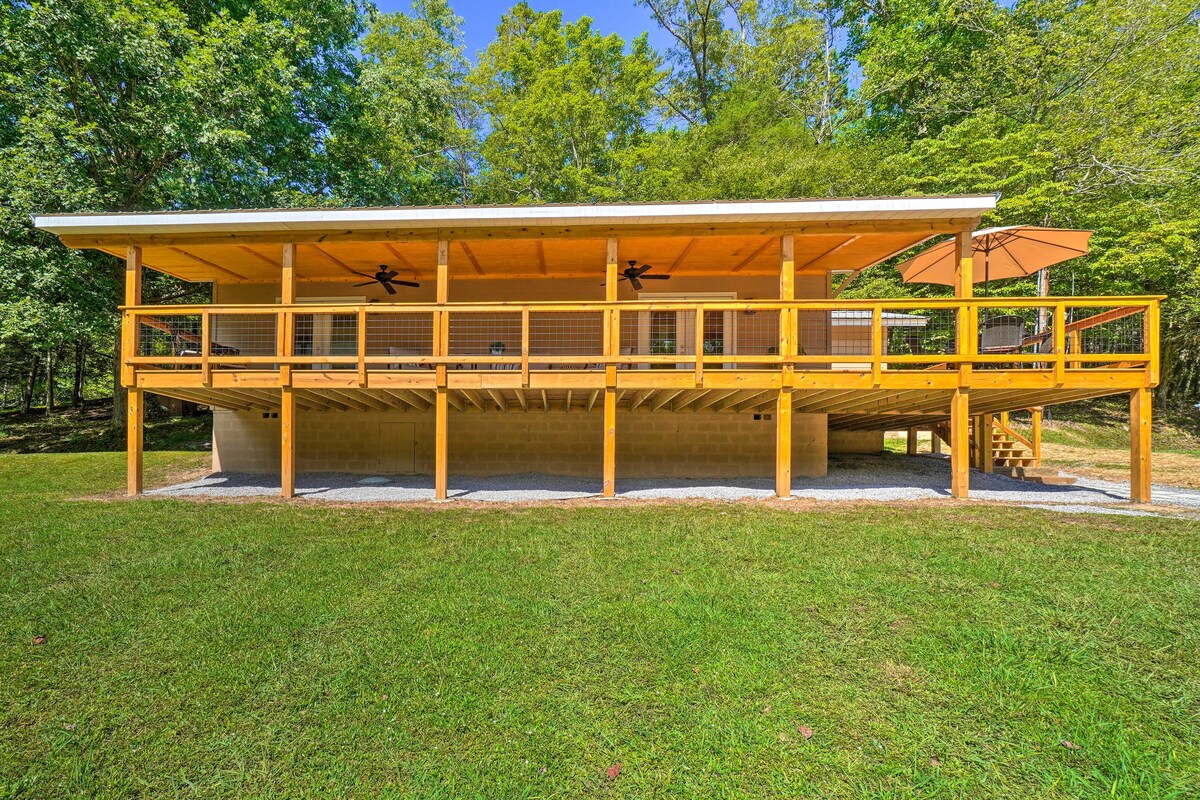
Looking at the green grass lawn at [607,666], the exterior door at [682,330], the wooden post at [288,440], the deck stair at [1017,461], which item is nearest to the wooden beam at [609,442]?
the green grass lawn at [607,666]

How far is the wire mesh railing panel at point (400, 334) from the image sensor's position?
10.7 meters

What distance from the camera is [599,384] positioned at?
771cm

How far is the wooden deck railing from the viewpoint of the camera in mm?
7434

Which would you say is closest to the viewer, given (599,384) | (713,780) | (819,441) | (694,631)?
(713,780)

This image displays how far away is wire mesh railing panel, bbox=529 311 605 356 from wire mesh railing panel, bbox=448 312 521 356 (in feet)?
1.32

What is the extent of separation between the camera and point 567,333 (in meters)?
10.7

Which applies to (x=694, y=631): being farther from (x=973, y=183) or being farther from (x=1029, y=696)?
(x=973, y=183)

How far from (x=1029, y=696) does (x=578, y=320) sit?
874 cm

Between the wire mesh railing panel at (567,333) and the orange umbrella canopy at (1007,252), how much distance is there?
5.92 meters

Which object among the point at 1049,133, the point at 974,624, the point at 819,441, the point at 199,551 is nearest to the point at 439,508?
the point at 199,551

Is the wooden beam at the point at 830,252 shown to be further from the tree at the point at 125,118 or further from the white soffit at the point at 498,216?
the tree at the point at 125,118

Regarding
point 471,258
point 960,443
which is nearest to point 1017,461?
point 960,443

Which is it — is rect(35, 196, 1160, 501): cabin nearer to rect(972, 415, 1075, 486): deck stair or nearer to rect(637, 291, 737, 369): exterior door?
rect(637, 291, 737, 369): exterior door

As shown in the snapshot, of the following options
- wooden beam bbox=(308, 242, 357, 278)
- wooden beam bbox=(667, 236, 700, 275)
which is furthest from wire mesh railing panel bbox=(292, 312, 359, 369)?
wooden beam bbox=(667, 236, 700, 275)
